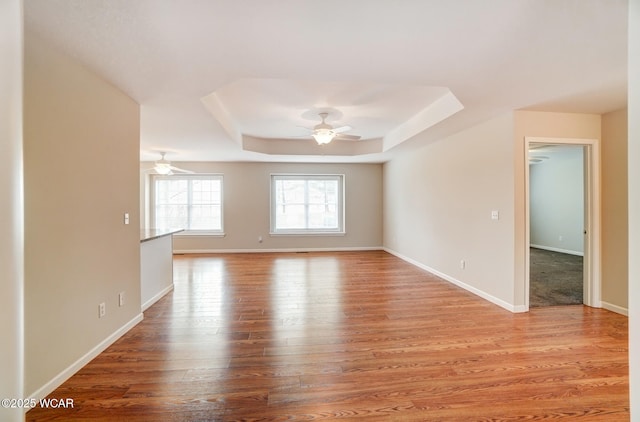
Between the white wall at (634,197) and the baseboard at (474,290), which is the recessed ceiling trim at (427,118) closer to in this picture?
the white wall at (634,197)

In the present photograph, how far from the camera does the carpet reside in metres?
3.68

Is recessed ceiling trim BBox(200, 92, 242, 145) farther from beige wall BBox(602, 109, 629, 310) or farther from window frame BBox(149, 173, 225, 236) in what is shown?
beige wall BBox(602, 109, 629, 310)

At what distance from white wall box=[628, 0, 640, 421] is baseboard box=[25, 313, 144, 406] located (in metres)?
3.20

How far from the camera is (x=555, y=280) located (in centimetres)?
464

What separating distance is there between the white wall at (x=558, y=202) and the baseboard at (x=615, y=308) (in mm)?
4322

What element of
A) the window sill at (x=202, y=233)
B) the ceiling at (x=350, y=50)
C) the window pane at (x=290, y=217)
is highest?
the ceiling at (x=350, y=50)

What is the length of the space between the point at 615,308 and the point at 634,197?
3.15 metres

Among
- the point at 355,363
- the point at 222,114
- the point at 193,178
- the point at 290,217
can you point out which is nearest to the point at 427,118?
the point at 222,114

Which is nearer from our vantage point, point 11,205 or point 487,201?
point 11,205

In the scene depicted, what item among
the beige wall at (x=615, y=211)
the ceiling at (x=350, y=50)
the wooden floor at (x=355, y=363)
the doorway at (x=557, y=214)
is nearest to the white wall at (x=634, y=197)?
the ceiling at (x=350, y=50)

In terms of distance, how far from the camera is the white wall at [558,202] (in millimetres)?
6855

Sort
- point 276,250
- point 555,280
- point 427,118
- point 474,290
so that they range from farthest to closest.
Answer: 1. point 276,250
2. point 555,280
3. point 427,118
4. point 474,290

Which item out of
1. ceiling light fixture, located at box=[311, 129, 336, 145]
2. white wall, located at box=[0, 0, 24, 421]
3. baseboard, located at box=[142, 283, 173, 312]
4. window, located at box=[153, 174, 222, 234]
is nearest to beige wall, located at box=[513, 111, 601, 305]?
ceiling light fixture, located at box=[311, 129, 336, 145]

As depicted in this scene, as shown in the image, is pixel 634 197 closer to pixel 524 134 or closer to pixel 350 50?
pixel 350 50
